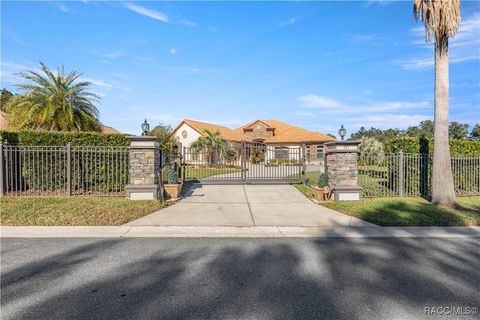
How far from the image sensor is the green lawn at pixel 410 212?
7.04 meters

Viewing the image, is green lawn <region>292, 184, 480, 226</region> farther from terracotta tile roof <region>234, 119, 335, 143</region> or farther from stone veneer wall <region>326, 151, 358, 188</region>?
terracotta tile roof <region>234, 119, 335, 143</region>

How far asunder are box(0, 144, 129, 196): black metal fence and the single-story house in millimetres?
23089

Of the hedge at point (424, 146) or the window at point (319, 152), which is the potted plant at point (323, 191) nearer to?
the hedge at point (424, 146)

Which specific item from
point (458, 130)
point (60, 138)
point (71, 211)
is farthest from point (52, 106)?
point (458, 130)

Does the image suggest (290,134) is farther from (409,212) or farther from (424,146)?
(409,212)

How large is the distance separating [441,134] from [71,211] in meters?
11.8

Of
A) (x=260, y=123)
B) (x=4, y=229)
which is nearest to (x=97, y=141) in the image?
(x=4, y=229)

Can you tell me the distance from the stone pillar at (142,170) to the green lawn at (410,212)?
6.00 m

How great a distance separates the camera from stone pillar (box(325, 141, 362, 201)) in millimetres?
9852

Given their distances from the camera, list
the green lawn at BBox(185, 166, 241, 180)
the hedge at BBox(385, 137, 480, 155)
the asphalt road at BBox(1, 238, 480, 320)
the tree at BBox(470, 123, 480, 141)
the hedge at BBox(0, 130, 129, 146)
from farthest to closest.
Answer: the tree at BBox(470, 123, 480, 141), the green lawn at BBox(185, 166, 241, 180), the hedge at BBox(385, 137, 480, 155), the hedge at BBox(0, 130, 129, 146), the asphalt road at BBox(1, 238, 480, 320)

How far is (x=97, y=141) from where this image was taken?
11039mm

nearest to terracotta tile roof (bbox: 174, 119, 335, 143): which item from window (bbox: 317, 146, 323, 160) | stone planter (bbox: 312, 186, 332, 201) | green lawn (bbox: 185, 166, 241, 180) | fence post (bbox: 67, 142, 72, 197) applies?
window (bbox: 317, 146, 323, 160)

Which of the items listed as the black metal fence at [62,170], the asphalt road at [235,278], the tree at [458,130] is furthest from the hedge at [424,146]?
the tree at [458,130]

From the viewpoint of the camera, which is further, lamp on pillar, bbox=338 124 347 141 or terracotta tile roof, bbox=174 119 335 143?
terracotta tile roof, bbox=174 119 335 143
